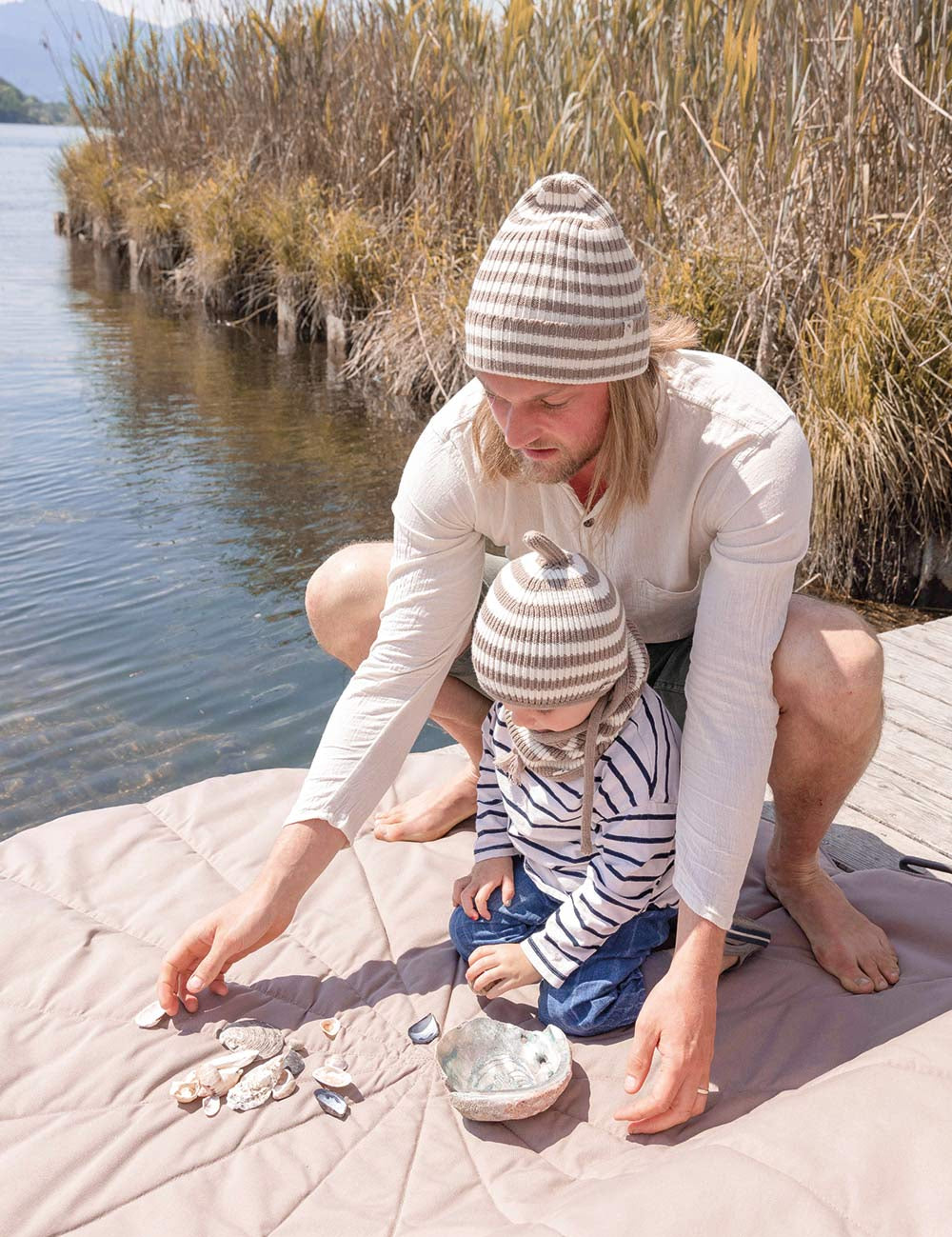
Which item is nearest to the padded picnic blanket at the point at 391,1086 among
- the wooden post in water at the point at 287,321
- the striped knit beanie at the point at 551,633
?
the striped knit beanie at the point at 551,633

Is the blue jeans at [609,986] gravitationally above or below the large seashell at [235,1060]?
above

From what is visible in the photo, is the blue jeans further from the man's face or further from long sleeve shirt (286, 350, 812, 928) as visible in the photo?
the man's face

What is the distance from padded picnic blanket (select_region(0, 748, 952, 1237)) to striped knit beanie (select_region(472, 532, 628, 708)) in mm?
439

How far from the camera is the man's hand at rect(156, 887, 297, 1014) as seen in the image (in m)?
1.41

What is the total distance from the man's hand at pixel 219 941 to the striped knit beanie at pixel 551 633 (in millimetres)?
410

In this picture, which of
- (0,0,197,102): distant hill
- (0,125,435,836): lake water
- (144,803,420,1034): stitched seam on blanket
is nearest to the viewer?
(144,803,420,1034): stitched seam on blanket

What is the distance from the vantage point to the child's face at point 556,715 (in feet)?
4.48

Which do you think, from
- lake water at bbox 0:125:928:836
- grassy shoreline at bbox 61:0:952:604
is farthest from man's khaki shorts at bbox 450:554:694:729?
grassy shoreline at bbox 61:0:952:604

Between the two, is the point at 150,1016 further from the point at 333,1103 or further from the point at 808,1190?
the point at 808,1190

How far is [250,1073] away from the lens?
1.35 meters

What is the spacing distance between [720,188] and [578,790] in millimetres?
3255

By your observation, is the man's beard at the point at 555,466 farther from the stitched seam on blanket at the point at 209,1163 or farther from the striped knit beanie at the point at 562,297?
the stitched seam on blanket at the point at 209,1163

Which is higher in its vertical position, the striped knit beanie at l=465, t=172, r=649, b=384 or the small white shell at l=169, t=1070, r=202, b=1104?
the striped knit beanie at l=465, t=172, r=649, b=384

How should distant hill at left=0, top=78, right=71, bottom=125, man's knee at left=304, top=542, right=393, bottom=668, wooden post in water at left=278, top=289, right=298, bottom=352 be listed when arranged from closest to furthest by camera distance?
man's knee at left=304, top=542, right=393, bottom=668
wooden post in water at left=278, top=289, right=298, bottom=352
distant hill at left=0, top=78, right=71, bottom=125
